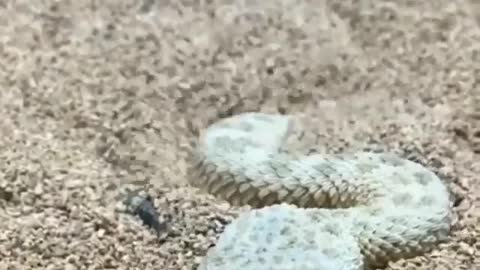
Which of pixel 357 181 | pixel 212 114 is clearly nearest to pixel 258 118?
pixel 212 114

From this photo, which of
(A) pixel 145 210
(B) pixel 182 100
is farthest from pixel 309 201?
(B) pixel 182 100

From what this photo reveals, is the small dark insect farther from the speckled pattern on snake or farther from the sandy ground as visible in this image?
the speckled pattern on snake

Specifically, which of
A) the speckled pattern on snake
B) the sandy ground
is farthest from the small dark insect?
the speckled pattern on snake

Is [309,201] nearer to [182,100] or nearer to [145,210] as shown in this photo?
[145,210]

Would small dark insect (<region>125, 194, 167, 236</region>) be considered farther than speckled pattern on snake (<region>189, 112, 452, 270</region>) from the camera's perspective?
Yes

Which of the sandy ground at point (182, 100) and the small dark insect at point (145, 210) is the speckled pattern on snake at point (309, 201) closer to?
the sandy ground at point (182, 100)

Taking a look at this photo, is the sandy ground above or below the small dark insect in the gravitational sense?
above
